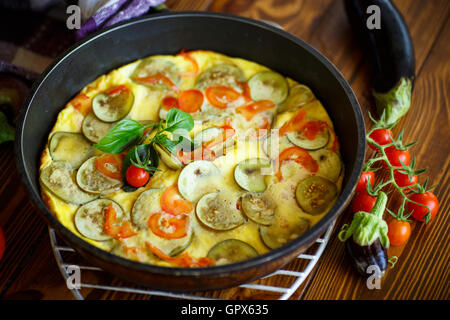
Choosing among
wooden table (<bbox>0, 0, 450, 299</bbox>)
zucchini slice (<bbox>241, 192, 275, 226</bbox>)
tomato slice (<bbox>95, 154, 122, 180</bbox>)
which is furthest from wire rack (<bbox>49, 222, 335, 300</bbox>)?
tomato slice (<bbox>95, 154, 122, 180</bbox>)

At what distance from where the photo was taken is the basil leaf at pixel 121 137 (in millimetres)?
2385

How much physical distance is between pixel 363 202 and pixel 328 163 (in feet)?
0.92

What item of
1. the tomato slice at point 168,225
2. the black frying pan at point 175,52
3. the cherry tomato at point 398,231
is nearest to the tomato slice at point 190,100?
the black frying pan at point 175,52

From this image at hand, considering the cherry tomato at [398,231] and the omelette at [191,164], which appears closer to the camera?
the omelette at [191,164]

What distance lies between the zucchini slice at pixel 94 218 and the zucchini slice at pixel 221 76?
880 mm

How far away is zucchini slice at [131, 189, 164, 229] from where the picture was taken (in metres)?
2.34

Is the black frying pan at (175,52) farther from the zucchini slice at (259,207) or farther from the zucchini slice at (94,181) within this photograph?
the zucchini slice at (259,207)

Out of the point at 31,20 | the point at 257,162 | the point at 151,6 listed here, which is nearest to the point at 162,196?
the point at 257,162

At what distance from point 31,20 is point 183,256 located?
6.83 ft

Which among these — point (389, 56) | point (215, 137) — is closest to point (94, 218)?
point (215, 137)

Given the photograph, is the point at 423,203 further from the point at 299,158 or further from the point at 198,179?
the point at 198,179

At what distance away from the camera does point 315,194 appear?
239 cm

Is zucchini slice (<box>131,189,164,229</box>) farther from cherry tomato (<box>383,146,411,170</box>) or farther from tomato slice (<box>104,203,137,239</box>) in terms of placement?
cherry tomato (<box>383,146,411,170</box>)

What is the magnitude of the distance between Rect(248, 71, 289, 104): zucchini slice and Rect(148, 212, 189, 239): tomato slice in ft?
2.83
